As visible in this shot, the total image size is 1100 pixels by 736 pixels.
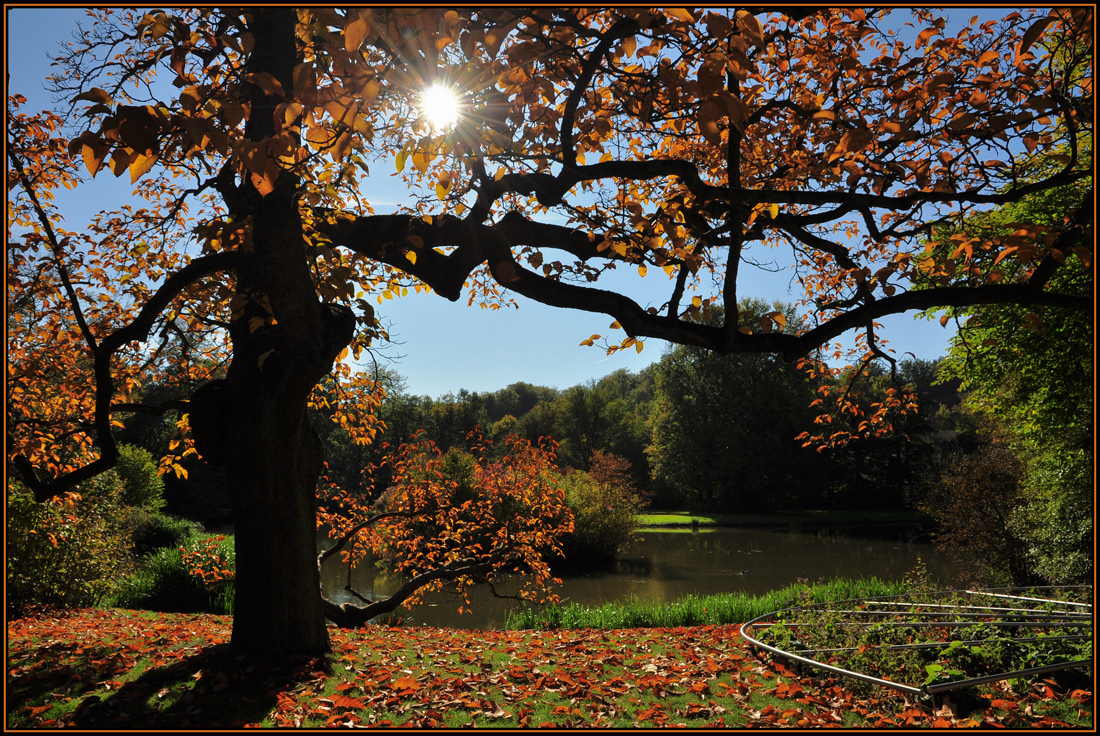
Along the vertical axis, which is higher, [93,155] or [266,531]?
[93,155]

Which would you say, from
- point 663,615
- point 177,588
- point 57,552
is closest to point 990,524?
point 663,615

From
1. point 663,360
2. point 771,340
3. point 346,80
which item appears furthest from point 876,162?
point 663,360

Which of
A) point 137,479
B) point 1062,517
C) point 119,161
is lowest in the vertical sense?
point 1062,517

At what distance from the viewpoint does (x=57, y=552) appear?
28.3ft

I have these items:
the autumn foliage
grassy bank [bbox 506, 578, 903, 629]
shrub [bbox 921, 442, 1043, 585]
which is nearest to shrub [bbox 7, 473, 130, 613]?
the autumn foliage

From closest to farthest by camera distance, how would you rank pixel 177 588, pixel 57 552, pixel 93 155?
pixel 93 155
pixel 57 552
pixel 177 588

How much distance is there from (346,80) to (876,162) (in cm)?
472

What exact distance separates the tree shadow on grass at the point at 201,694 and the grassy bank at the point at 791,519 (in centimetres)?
2435

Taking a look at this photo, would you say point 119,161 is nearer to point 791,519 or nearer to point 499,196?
point 499,196

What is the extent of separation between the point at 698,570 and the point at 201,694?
15.2 metres

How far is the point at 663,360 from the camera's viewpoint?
3941cm

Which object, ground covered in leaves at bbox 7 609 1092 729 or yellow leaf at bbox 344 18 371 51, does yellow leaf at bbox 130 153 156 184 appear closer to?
yellow leaf at bbox 344 18 371 51

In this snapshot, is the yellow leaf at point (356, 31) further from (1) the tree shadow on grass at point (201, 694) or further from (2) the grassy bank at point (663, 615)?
(2) the grassy bank at point (663, 615)

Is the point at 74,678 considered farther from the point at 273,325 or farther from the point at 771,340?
the point at 771,340
